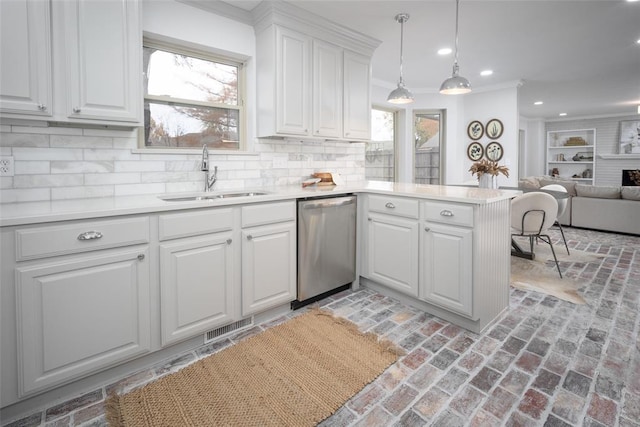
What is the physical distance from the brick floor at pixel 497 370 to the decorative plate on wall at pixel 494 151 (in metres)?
3.52

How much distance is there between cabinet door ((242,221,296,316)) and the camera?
2.35 metres

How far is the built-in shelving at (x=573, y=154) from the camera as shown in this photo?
1049 cm

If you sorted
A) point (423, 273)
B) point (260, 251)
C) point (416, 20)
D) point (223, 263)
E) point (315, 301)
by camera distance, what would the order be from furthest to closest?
point (416, 20), point (315, 301), point (423, 273), point (260, 251), point (223, 263)

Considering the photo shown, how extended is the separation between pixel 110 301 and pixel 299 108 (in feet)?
6.97

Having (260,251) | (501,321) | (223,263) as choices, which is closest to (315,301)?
(260,251)

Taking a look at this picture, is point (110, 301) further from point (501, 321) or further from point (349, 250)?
point (501, 321)

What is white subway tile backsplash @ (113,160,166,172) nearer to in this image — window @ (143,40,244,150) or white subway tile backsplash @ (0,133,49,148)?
window @ (143,40,244,150)

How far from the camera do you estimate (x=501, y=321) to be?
2539mm

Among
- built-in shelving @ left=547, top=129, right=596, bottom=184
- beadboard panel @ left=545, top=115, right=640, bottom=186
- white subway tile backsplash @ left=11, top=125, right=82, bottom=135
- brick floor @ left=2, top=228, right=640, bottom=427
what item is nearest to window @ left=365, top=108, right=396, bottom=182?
brick floor @ left=2, top=228, right=640, bottom=427

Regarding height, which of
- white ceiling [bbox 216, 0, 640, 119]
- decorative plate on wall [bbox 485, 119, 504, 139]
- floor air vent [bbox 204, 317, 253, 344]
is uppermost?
white ceiling [bbox 216, 0, 640, 119]

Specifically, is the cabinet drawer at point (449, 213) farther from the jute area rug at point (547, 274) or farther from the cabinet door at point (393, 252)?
the jute area rug at point (547, 274)

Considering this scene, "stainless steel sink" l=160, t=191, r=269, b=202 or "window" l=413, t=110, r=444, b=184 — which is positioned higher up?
"window" l=413, t=110, r=444, b=184

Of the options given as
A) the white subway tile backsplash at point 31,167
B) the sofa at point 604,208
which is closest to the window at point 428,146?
the sofa at point 604,208

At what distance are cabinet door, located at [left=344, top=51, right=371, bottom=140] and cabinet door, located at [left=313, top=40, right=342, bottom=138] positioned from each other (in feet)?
0.33
